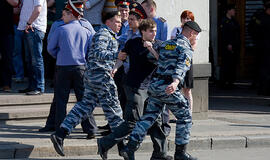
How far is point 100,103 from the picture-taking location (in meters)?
8.18

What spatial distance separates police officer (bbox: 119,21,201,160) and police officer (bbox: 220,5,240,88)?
23.2 feet

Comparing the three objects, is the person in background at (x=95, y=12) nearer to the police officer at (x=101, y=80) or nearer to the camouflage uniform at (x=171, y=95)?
the police officer at (x=101, y=80)

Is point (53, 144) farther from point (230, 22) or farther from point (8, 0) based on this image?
point (230, 22)

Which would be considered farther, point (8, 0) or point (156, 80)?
point (8, 0)

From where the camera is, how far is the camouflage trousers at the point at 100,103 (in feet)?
26.6

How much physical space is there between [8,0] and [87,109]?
3.65 meters

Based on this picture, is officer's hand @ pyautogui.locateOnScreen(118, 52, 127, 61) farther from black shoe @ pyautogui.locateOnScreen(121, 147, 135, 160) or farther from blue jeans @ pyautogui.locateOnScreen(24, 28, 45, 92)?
blue jeans @ pyautogui.locateOnScreen(24, 28, 45, 92)


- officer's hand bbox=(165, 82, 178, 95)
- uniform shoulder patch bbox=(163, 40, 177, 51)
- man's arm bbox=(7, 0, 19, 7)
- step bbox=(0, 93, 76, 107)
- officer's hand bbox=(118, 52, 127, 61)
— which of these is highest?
man's arm bbox=(7, 0, 19, 7)

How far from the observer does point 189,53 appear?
7.54 metres

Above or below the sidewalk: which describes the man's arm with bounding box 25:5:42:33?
above

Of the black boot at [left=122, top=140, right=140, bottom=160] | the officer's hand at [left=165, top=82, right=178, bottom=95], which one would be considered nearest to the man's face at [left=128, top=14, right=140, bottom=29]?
the officer's hand at [left=165, top=82, right=178, bottom=95]

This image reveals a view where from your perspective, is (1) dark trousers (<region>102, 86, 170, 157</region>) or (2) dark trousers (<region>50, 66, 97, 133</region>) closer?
(1) dark trousers (<region>102, 86, 170, 157</region>)

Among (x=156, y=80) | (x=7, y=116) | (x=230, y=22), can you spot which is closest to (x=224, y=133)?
(x=156, y=80)

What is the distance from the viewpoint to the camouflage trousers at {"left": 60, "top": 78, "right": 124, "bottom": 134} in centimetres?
811
